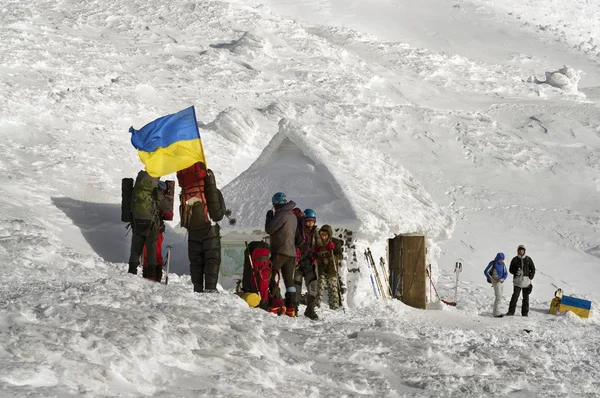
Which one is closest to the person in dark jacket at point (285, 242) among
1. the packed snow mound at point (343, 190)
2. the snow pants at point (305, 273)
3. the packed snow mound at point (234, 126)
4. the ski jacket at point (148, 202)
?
the snow pants at point (305, 273)

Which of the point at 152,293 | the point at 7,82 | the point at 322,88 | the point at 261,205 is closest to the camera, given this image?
the point at 152,293

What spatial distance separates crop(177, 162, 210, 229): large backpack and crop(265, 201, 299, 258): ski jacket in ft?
2.54

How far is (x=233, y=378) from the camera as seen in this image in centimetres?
423

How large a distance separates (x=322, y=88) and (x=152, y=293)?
84.1 ft

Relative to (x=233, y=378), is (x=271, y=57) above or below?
above

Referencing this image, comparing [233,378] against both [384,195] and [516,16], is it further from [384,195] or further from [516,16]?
[516,16]

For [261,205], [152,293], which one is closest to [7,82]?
[261,205]

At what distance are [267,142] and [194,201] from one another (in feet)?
52.7

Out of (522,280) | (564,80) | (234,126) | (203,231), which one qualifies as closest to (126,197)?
(203,231)

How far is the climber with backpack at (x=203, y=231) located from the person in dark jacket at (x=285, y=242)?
2.06ft

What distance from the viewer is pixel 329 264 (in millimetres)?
10617

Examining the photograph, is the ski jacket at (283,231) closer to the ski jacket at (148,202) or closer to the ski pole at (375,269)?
the ski jacket at (148,202)

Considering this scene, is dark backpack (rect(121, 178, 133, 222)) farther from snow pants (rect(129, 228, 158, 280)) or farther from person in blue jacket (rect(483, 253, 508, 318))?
person in blue jacket (rect(483, 253, 508, 318))

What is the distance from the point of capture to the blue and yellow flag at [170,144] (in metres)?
8.80
